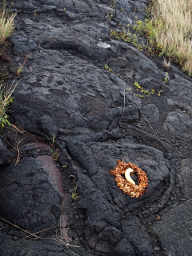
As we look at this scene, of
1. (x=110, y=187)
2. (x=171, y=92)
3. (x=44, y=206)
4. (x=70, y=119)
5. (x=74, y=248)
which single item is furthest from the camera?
(x=171, y=92)

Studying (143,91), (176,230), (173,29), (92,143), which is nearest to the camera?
(176,230)

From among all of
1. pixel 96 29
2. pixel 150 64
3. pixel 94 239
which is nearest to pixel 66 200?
pixel 94 239

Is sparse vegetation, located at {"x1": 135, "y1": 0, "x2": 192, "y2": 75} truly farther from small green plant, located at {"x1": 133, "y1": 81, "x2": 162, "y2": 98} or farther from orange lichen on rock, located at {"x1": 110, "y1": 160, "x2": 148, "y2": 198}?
orange lichen on rock, located at {"x1": 110, "y1": 160, "x2": 148, "y2": 198}

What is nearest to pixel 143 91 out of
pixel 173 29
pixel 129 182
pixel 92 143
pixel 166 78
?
pixel 166 78

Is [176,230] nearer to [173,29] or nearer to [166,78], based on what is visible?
[166,78]

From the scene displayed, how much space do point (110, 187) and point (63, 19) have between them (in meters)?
3.71

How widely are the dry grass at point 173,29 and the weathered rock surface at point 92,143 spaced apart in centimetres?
37

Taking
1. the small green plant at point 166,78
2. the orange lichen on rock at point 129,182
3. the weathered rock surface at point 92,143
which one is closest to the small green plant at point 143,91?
the weathered rock surface at point 92,143

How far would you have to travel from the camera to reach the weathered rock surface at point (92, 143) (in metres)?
2.20

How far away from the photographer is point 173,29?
5504mm

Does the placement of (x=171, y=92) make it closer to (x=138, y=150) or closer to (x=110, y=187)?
(x=138, y=150)

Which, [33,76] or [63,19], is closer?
[33,76]

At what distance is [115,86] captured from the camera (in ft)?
11.9

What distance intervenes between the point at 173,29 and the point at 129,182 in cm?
423
